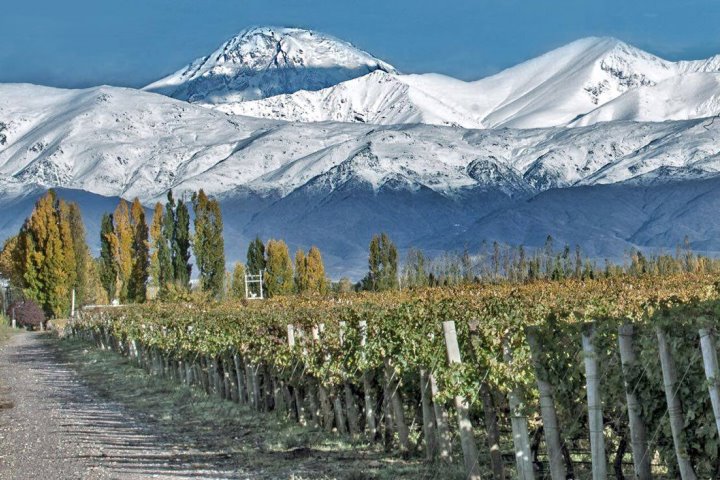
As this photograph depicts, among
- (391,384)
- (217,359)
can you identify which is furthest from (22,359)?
(391,384)

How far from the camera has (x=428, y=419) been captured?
12719mm

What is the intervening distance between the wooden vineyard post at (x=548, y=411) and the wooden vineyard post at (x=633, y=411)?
1043 mm

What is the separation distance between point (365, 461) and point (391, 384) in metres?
1.08

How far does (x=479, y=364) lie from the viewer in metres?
11.4

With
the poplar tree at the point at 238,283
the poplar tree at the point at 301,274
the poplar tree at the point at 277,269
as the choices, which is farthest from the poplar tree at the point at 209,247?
the poplar tree at the point at 301,274

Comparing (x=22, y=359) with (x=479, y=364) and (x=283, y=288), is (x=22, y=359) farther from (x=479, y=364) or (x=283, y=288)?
(x=283, y=288)

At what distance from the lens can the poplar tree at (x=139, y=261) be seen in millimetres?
86125

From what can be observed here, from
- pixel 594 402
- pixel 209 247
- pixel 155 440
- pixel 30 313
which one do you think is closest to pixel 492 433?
pixel 594 402

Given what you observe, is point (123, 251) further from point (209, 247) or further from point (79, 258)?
point (79, 258)

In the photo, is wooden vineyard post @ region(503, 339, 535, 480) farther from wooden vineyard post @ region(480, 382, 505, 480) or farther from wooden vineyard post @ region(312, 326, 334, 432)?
wooden vineyard post @ region(312, 326, 334, 432)

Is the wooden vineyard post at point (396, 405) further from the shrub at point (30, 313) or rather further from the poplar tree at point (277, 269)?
the poplar tree at point (277, 269)

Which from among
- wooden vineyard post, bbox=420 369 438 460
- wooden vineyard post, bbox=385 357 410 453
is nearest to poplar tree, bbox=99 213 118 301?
wooden vineyard post, bbox=385 357 410 453

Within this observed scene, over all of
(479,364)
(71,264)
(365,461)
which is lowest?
(365,461)

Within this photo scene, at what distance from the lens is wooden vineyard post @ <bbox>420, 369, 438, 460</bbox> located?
1262 centimetres
